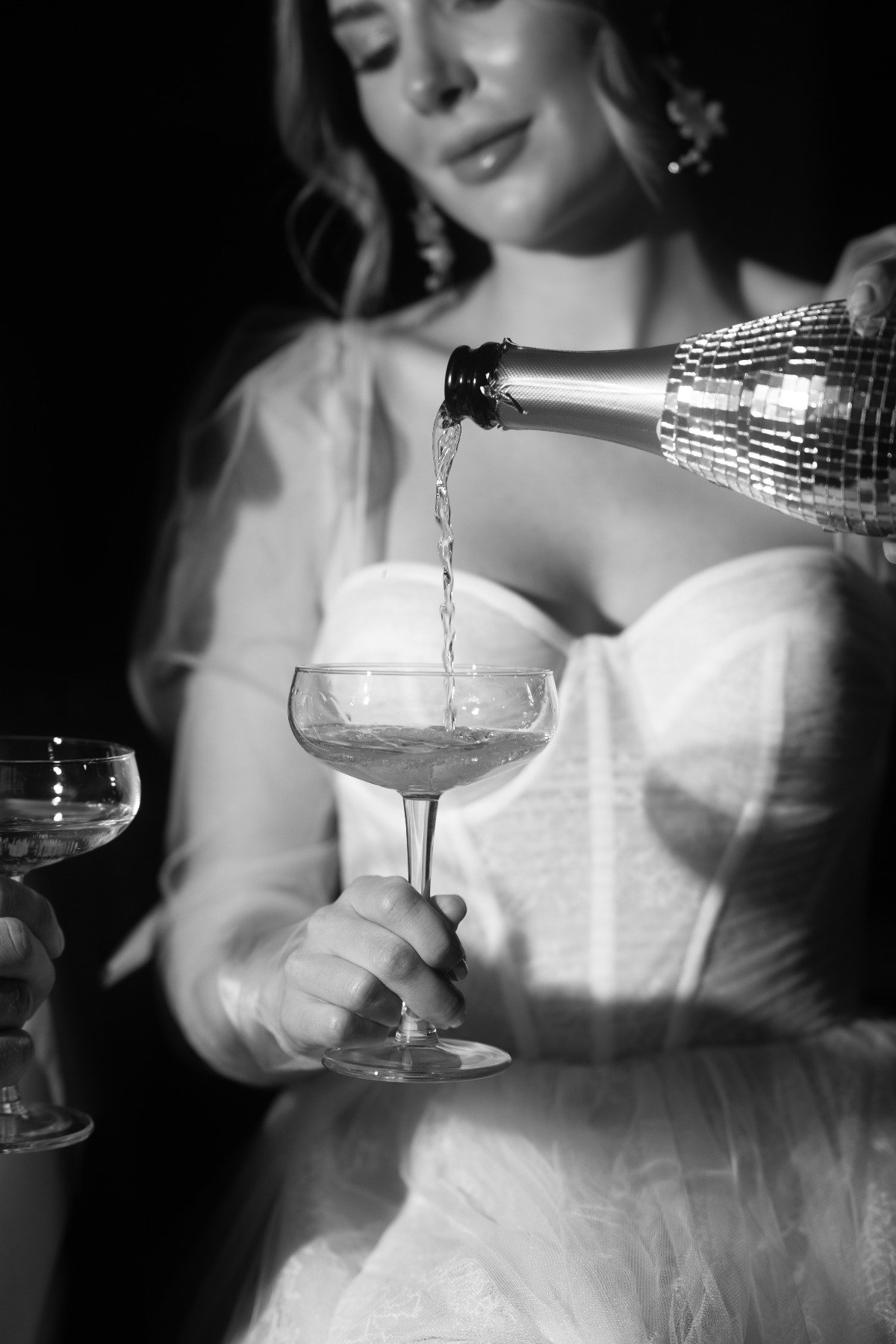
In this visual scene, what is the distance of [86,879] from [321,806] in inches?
18.4

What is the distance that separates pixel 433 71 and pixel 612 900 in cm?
84

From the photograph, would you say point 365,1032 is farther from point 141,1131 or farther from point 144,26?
point 144,26

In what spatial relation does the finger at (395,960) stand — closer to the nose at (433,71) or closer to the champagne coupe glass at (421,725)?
the champagne coupe glass at (421,725)

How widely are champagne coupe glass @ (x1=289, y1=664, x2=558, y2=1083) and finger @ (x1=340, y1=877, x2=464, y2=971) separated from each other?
0.27 ft

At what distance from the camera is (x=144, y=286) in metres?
1.91

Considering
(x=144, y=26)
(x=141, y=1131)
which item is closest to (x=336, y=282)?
(x=144, y=26)

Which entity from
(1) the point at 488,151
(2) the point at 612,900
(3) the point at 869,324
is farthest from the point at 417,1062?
(1) the point at 488,151

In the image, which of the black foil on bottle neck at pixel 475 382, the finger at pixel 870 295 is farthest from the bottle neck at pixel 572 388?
the finger at pixel 870 295

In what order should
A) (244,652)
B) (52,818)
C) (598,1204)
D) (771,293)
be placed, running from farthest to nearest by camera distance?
(771,293) → (244,652) → (598,1204) → (52,818)

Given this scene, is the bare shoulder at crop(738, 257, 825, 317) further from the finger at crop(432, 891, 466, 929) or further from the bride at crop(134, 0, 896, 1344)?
the finger at crop(432, 891, 466, 929)

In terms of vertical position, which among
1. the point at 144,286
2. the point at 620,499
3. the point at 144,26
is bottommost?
the point at 620,499

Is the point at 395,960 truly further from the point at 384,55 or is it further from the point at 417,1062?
the point at 384,55

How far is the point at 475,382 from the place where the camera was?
3.31 ft

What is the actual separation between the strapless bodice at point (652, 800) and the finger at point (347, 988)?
41 cm
